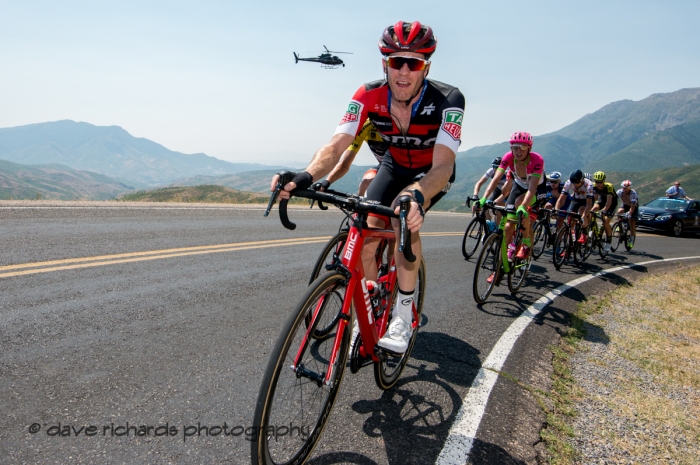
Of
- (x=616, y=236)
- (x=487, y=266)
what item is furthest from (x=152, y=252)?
(x=616, y=236)

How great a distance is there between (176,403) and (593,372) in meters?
3.65

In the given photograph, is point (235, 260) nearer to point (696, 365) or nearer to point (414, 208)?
point (414, 208)

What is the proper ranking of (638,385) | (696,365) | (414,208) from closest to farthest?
(414,208) < (638,385) < (696,365)

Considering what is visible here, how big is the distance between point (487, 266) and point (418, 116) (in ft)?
11.3

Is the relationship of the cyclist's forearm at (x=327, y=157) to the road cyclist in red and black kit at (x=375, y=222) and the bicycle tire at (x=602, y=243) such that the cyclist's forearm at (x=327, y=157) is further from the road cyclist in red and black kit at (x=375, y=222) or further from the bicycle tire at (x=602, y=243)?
the bicycle tire at (x=602, y=243)

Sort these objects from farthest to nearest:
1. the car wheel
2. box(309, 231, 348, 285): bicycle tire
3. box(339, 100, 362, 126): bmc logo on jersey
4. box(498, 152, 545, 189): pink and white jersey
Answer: the car wheel → box(498, 152, 545, 189): pink and white jersey → box(309, 231, 348, 285): bicycle tire → box(339, 100, 362, 126): bmc logo on jersey

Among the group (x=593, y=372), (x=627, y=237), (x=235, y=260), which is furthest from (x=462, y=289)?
(x=627, y=237)

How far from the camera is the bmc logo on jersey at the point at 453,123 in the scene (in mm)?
3027

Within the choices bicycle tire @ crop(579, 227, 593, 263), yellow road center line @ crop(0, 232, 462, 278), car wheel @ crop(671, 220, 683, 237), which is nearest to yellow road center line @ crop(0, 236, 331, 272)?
yellow road center line @ crop(0, 232, 462, 278)

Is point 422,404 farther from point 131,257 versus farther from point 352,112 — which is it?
point 131,257

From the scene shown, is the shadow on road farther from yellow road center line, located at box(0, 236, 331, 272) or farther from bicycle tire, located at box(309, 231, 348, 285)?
yellow road center line, located at box(0, 236, 331, 272)

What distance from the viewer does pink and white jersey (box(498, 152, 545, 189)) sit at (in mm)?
7046

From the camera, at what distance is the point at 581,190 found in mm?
11266

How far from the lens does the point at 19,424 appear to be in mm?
2320
